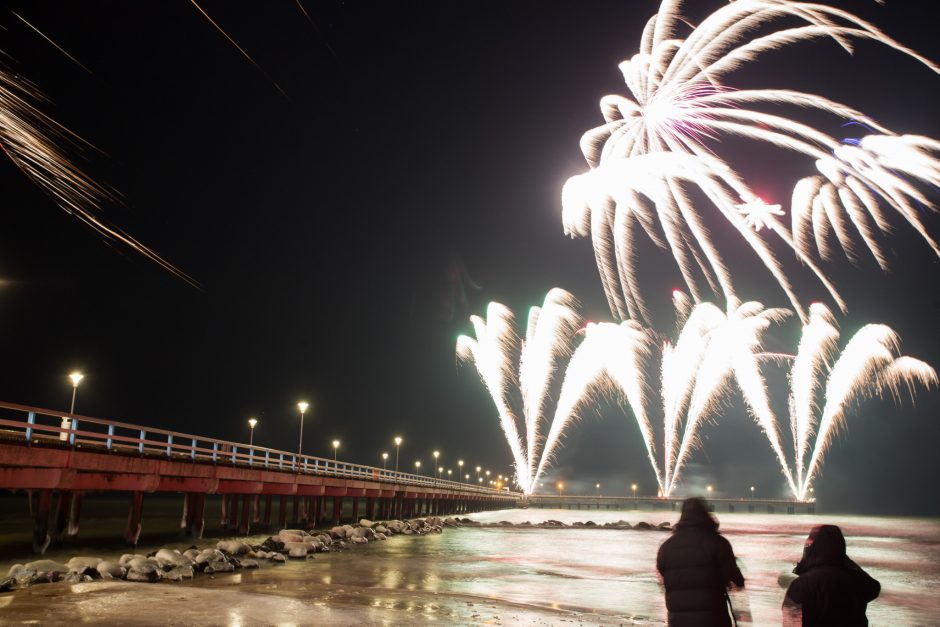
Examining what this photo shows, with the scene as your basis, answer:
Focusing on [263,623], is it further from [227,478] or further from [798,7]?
[798,7]

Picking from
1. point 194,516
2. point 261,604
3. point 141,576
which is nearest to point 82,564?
point 141,576

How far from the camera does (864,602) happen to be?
635 centimetres

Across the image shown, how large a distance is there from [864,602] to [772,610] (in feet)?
47.4

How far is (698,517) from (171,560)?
17.4m

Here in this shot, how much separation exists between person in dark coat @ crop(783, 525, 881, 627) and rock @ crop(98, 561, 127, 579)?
1622cm

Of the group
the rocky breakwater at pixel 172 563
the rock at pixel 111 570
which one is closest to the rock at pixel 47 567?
the rocky breakwater at pixel 172 563

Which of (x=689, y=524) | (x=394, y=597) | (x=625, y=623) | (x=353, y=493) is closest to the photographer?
(x=689, y=524)

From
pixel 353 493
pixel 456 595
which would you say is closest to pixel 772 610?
pixel 456 595

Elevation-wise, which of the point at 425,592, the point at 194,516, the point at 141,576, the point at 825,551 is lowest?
the point at 425,592

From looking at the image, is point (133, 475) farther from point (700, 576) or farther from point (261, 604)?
point (700, 576)

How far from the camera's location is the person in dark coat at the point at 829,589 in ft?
20.7

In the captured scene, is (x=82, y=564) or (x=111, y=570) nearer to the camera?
(x=82, y=564)

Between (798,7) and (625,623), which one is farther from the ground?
(798,7)

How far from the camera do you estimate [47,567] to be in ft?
57.2
